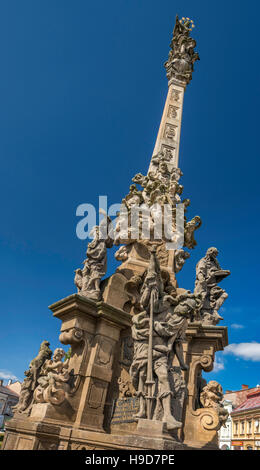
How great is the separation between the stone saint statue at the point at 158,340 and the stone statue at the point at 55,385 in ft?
4.93

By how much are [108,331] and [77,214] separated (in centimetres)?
364

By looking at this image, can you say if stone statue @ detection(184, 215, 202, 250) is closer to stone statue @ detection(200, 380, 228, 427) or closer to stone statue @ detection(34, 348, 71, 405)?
stone statue @ detection(200, 380, 228, 427)

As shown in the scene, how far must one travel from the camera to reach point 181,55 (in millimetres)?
15695

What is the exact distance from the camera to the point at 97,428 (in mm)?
6430

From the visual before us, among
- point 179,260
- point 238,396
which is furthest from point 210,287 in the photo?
point 238,396

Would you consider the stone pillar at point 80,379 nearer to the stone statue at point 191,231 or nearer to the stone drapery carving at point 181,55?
the stone statue at point 191,231

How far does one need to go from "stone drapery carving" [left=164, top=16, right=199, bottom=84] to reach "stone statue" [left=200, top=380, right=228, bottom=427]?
12269 mm

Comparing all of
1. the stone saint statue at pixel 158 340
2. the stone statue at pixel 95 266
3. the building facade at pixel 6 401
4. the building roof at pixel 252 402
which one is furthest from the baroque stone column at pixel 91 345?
the building facade at pixel 6 401

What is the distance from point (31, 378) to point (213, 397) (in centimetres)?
552

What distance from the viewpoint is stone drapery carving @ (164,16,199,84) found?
49.2ft

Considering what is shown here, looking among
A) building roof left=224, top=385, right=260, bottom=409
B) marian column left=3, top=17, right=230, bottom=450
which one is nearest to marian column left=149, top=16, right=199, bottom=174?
marian column left=3, top=17, right=230, bottom=450

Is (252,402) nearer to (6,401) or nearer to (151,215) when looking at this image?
(6,401)

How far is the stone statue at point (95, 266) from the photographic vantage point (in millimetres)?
7711
